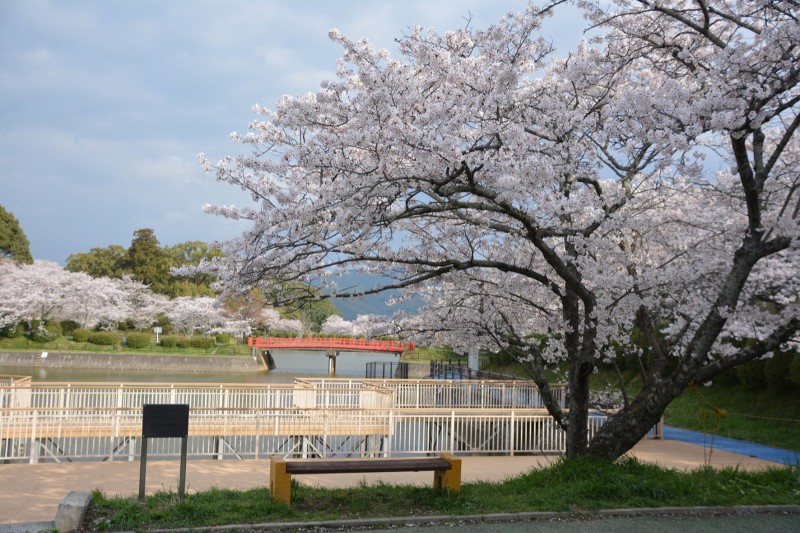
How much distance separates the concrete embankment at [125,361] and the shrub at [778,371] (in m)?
33.4

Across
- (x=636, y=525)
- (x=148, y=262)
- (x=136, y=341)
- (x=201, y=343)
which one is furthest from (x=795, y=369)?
(x=148, y=262)

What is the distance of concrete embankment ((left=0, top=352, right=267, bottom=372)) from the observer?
3900 centimetres

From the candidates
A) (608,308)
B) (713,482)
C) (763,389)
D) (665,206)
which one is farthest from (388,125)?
(763,389)

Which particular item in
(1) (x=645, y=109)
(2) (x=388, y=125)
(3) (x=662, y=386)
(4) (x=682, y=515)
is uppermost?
(1) (x=645, y=109)

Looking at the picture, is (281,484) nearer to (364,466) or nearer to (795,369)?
(364,466)

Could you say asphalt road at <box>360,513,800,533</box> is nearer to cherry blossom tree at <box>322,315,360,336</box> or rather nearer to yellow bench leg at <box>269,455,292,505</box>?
yellow bench leg at <box>269,455,292,505</box>

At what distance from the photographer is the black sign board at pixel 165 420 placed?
6922 millimetres

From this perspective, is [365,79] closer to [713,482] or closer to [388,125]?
[388,125]

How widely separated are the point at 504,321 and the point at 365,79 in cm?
509

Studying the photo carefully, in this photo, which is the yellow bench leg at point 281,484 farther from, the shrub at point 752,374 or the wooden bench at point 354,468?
the shrub at point 752,374

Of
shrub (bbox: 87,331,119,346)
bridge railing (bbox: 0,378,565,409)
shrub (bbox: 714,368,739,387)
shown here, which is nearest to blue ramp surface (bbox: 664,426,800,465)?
bridge railing (bbox: 0,378,565,409)

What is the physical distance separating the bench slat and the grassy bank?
0.99 feet

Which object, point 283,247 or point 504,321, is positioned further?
point 504,321

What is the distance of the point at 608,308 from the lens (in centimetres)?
898
